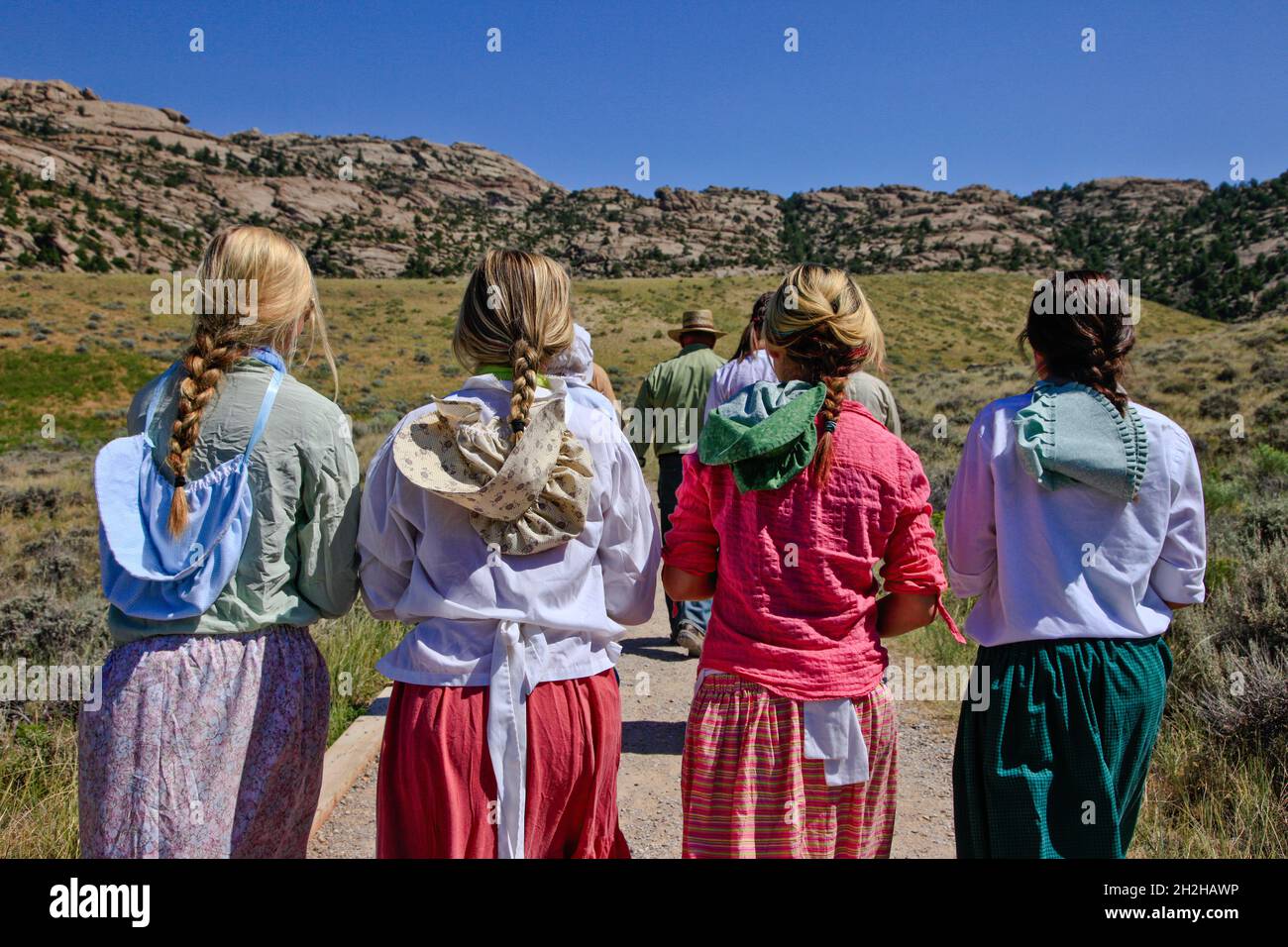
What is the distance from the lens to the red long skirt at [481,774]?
6.77 feet

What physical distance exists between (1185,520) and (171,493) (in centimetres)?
254

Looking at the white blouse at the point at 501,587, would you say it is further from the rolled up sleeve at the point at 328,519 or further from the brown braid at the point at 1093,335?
the brown braid at the point at 1093,335

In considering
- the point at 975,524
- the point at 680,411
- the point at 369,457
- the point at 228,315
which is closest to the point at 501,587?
the point at 228,315

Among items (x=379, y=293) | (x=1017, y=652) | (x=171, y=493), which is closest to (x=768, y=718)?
(x=1017, y=652)

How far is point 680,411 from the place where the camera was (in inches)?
232

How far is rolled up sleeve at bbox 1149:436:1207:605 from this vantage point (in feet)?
7.59

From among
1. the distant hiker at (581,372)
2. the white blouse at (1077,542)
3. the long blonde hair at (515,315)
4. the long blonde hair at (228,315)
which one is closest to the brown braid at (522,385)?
the long blonde hair at (515,315)

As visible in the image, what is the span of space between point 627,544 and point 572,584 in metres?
0.20

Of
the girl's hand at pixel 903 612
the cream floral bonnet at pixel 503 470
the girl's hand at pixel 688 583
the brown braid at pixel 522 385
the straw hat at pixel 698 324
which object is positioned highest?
the straw hat at pixel 698 324

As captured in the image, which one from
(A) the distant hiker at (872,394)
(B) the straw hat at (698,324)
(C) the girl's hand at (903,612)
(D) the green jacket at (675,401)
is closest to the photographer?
(C) the girl's hand at (903,612)

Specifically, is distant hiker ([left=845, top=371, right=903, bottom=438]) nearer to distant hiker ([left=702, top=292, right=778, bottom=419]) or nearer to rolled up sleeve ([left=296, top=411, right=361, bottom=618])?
distant hiker ([left=702, top=292, right=778, bottom=419])
